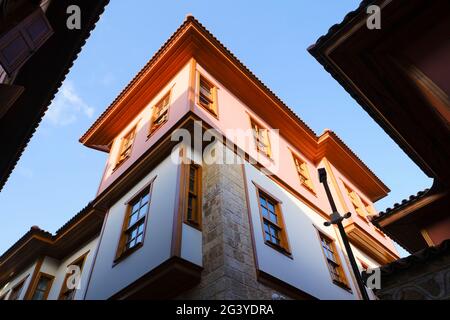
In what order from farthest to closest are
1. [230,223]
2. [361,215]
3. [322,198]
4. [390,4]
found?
[361,215] < [322,198] < [230,223] < [390,4]

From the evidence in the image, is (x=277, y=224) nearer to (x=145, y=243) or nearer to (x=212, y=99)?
(x=145, y=243)

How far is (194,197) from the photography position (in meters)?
8.30

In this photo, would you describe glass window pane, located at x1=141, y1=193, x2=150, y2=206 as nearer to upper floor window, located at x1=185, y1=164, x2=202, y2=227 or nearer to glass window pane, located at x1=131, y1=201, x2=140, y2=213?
glass window pane, located at x1=131, y1=201, x2=140, y2=213

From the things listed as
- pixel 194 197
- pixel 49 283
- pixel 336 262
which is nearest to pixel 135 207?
pixel 194 197

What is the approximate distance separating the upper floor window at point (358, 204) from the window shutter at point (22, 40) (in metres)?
13.8

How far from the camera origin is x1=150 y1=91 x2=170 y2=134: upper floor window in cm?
1070

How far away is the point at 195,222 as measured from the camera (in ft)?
24.8

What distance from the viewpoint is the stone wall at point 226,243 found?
624cm

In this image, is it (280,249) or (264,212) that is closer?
(280,249)

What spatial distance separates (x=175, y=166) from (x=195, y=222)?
5.69 feet

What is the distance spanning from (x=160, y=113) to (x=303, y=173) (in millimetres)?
6292

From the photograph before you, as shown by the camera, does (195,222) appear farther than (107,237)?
No
